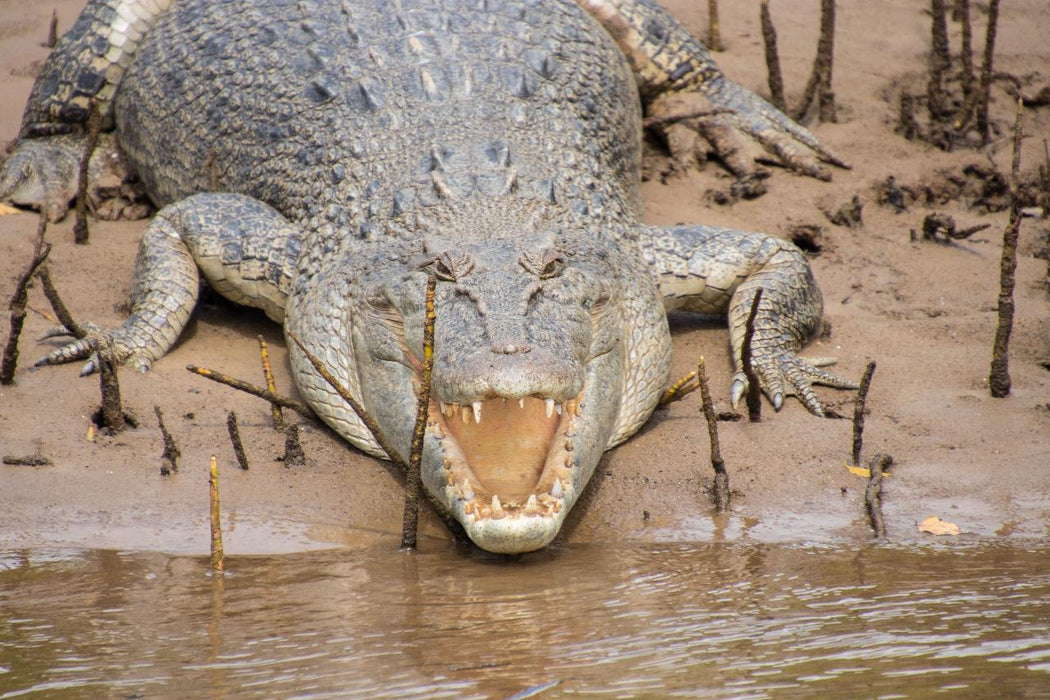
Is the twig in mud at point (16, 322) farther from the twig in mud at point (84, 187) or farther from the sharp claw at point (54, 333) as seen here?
the twig in mud at point (84, 187)

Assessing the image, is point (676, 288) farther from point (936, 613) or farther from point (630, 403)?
point (936, 613)

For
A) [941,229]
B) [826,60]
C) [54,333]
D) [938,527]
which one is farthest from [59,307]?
[826,60]

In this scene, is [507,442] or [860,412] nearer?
[507,442]

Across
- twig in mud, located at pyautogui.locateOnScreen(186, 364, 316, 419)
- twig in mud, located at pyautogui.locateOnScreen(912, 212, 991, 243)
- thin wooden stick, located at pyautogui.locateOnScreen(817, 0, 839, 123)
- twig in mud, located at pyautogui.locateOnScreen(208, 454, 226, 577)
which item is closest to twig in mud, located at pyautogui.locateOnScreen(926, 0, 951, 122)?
thin wooden stick, located at pyautogui.locateOnScreen(817, 0, 839, 123)

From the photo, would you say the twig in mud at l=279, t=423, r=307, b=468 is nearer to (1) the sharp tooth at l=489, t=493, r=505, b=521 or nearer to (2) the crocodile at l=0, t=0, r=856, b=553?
(2) the crocodile at l=0, t=0, r=856, b=553

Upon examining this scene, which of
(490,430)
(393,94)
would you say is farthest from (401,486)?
(393,94)

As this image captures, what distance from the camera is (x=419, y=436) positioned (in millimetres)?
3219

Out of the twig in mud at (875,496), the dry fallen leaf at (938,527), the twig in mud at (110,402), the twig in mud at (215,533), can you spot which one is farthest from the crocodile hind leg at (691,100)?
the twig in mud at (215,533)

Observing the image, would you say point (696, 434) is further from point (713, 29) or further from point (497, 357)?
point (713, 29)

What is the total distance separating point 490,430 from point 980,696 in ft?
4.80

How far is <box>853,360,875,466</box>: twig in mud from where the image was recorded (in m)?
3.79

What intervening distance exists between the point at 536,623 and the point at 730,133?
3.91 meters

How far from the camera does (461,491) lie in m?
3.36

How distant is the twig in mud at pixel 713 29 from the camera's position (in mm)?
7160
